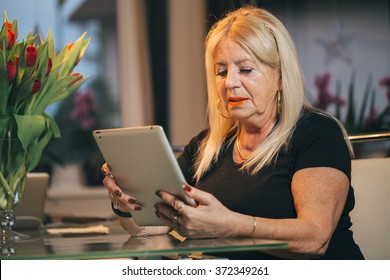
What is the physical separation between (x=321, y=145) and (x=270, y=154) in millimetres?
166

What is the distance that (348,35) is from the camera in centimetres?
457

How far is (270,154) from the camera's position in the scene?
203cm

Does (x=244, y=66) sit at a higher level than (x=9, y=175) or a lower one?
higher

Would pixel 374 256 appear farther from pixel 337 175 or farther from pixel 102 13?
pixel 102 13

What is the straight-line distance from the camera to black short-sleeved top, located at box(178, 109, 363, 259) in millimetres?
1909

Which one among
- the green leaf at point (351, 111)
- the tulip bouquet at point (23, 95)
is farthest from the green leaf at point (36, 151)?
the green leaf at point (351, 111)

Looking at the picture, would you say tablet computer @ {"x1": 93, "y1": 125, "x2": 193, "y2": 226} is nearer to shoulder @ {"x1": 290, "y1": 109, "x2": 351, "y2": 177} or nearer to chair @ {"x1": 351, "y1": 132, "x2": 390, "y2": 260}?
shoulder @ {"x1": 290, "y1": 109, "x2": 351, "y2": 177}

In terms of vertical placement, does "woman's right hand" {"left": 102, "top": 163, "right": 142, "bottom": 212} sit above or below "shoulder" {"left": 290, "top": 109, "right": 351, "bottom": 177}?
below

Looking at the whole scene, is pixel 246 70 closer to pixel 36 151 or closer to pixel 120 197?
pixel 120 197

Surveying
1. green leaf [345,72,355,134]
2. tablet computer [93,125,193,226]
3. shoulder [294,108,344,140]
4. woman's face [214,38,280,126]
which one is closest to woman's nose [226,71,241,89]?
woman's face [214,38,280,126]

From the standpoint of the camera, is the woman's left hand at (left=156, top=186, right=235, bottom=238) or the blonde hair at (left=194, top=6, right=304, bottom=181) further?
the blonde hair at (left=194, top=6, right=304, bottom=181)

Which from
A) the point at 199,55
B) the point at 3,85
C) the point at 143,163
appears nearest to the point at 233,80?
Result: the point at 143,163

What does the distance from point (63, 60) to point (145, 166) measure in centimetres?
74
